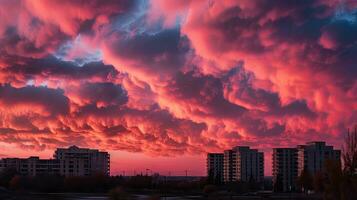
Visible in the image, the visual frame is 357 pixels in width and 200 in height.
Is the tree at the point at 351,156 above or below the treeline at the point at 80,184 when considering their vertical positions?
above

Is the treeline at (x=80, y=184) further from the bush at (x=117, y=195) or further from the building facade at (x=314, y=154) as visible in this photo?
the bush at (x=117, y=195)

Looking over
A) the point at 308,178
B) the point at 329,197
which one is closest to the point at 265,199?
the point at 308,178

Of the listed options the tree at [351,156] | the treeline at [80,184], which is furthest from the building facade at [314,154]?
the tree at [351,156]

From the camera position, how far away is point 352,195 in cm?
3008

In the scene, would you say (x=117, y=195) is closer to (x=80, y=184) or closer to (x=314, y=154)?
(x=80, y=184)

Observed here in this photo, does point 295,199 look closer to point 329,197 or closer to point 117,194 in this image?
point 329,197

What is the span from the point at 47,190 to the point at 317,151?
107518 mm

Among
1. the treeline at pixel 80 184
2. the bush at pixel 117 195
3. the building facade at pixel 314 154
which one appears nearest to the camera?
the bush at pixel 117 195

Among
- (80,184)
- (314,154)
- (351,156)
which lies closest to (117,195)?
(351,156)

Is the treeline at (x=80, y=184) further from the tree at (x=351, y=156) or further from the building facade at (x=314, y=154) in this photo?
the tree at (x=351, y=156)

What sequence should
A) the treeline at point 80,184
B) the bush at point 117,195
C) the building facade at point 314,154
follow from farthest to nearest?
1. the building facade at point 314,154
2. the treeline at point 80,184
3. the bush at point 117,195

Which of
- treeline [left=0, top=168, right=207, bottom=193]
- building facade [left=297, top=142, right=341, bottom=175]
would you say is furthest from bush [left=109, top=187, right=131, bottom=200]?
building facade [left=297, top=142, right=341, bottom=175]

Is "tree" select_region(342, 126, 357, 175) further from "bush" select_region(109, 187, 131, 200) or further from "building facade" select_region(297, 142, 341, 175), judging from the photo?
"building facade" select_region(297, 142, 341, 175)

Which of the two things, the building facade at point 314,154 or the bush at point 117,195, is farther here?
the building facade at point 314,154
